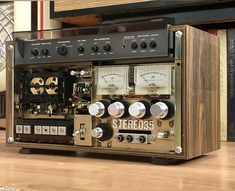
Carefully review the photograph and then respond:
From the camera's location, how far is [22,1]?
1385 millimetres

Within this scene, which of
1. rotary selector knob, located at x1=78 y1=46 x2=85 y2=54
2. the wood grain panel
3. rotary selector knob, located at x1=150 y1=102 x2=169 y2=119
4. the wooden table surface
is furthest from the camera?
the wood grain panel

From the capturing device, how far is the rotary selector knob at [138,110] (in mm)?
794

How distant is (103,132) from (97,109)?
44 mm

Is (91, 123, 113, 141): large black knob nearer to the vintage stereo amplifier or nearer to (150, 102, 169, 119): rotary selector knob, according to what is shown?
the vintage stereo amplifier

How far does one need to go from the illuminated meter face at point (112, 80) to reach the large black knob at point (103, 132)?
2.5 inches

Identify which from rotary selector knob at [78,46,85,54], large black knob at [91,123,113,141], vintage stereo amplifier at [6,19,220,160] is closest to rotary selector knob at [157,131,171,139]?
vintage stereo amplifier at [6,19,220,160]

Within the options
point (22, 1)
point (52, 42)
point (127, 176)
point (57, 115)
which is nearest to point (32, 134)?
point (57, 115)

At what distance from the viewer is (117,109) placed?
2.69ft

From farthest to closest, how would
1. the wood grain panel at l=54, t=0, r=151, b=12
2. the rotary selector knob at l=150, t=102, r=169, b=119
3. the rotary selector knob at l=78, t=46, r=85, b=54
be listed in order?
the wood grain panel at l=54, t=0, r=151, b=12 → the rotary selector knob at l=78, t=46, r=85, b=54 → the rotary selector knob at l=150, t=102, r=169, b=119

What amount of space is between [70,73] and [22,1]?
0.58 m

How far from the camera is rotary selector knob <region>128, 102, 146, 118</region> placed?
2.61ft

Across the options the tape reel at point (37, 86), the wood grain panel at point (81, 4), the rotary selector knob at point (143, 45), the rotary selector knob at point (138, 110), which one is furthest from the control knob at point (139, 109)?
the wood grain panel at point (81, 4)

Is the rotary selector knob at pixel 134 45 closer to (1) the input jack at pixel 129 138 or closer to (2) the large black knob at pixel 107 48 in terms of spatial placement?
(2) the large black knob at pixel 107 48

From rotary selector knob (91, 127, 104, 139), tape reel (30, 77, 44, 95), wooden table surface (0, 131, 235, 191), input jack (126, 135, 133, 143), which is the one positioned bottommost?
wooden table surface (0, 131, 235, 191)
